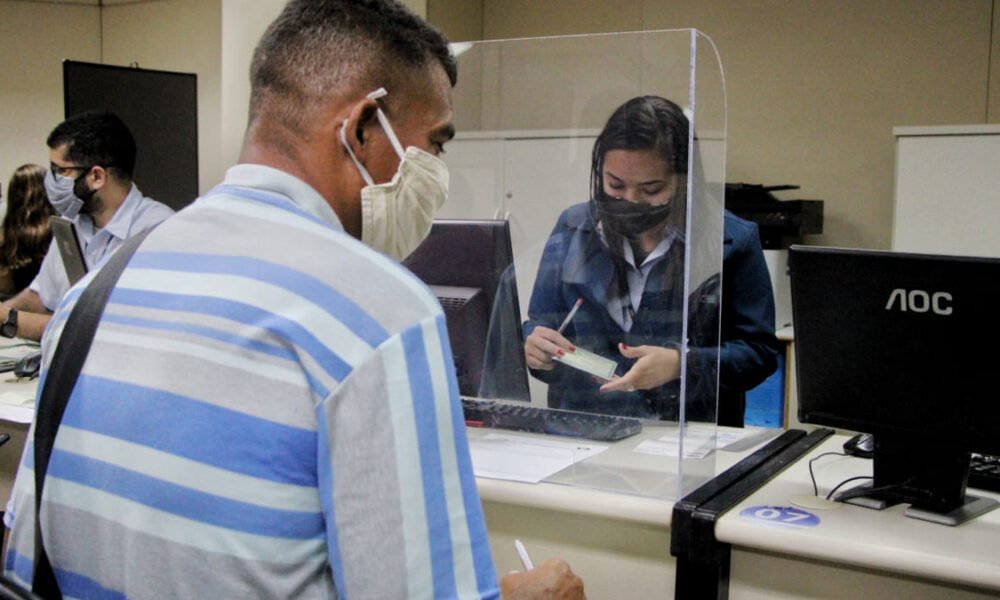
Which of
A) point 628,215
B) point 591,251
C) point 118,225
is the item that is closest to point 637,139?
point 628,215

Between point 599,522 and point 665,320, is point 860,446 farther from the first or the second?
point 599,522

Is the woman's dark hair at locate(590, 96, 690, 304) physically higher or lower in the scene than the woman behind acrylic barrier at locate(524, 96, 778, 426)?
higher

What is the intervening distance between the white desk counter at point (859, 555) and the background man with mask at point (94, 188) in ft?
7.33

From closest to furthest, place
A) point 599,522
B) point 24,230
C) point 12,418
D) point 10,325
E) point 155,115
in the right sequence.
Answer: point 599,522, point 12,418, point 10,325, point 24,230, point 155,115

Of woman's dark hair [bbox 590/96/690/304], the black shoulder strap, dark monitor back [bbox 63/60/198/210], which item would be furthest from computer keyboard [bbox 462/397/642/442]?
dark monitor back [bbox 63/60/198/210]

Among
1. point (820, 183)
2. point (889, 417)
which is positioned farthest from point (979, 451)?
point (820, 183)

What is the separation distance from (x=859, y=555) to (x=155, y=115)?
3812 mm

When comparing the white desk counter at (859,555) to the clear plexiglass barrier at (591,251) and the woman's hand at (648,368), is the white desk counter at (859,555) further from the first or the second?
the woman's hand at (648,368)

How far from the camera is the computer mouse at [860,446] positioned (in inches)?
72.2

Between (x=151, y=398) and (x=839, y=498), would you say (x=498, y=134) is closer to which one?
(x=839, y=498)

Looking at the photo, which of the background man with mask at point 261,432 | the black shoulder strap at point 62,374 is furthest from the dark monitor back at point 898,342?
the black shoulder strap at point 62,374

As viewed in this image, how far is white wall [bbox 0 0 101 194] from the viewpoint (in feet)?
18.2

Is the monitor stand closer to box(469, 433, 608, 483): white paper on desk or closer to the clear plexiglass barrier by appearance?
the clear plexiglass barrier

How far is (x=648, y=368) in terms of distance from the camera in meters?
1.89
